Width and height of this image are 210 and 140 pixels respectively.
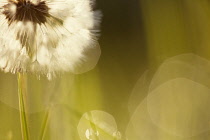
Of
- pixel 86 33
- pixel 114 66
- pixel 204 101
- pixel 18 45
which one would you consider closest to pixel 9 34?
pixel 18 45

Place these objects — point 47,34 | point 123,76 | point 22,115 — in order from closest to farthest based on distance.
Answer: point 22,115 < point 47,34 < point 123,76

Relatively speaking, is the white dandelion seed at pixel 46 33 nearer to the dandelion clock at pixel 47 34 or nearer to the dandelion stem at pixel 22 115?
the dandelion clock at pixel 47 34

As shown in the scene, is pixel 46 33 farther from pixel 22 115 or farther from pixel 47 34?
pixel 22 115

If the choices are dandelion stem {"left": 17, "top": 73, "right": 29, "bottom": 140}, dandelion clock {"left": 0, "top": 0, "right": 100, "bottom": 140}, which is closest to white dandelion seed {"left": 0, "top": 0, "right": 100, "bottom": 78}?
dandelion clock {"left": 0, "top": 0, "right": 100, "bottom": 140}

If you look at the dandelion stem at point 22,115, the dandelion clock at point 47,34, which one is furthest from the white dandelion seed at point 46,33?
the dandelion stem at point 22,115

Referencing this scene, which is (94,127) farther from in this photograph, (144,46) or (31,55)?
(144,46)

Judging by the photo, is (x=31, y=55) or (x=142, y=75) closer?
(x=31, y=55)

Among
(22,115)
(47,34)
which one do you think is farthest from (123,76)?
(22,115)
